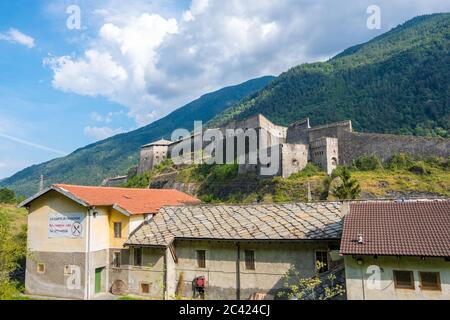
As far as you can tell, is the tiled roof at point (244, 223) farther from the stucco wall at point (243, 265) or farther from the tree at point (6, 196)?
the tree at point (6, 196)

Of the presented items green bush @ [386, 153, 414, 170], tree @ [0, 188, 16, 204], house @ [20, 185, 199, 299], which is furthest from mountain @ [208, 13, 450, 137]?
tree @ [0, 188, 16, 204]

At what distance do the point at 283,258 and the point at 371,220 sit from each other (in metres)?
4.70

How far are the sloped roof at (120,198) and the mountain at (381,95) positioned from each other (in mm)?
59613

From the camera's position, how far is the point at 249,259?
1761 cm

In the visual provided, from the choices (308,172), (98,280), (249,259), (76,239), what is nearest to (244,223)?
(249,259)

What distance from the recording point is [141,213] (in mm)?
21734

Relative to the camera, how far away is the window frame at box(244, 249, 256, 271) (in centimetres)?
1744

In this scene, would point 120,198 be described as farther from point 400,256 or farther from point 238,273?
point 400,256

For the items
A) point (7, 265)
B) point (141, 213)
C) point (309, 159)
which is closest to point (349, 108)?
point (309, 159)

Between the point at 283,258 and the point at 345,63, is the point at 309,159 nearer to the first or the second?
the point at 283,258

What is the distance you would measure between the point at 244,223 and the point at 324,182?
27.1 m

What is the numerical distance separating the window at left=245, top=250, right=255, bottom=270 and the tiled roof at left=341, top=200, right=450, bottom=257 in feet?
17.4

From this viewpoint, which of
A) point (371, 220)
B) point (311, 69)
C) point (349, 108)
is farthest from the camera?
point (311, 69)

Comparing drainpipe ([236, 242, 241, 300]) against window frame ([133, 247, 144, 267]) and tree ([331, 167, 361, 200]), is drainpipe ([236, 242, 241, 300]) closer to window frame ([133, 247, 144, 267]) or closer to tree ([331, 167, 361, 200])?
window frame ([133, 247, 144, 267])
